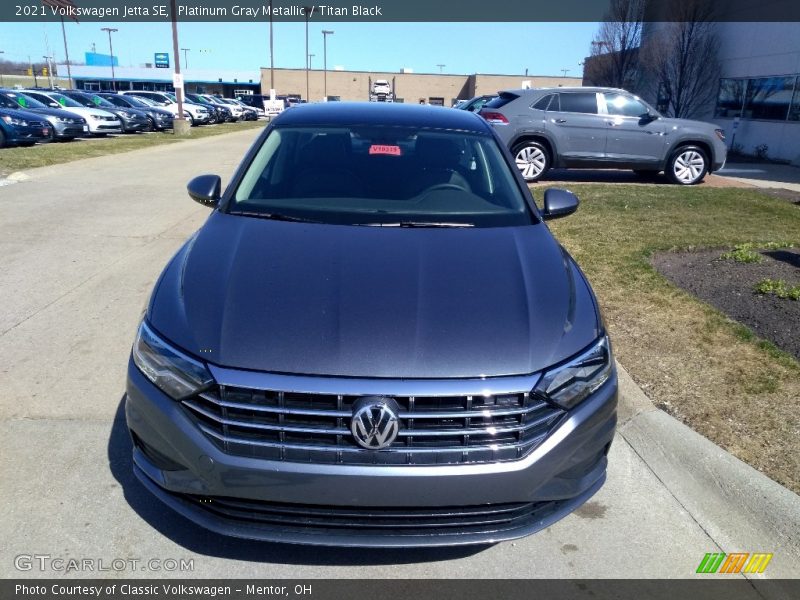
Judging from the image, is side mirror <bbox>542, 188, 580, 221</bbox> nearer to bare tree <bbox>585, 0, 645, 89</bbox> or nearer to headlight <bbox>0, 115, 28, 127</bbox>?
headlight <bbox>0, 115, 28, 127</bbox>

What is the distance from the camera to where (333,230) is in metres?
3.19

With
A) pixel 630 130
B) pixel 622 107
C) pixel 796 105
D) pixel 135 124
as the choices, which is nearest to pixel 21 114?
pixel 135 124

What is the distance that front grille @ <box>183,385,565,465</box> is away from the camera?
2195 mm

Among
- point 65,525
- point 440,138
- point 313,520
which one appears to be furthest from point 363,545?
point 440,138

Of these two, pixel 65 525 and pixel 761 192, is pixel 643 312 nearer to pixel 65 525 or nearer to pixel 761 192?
pixel 65 525

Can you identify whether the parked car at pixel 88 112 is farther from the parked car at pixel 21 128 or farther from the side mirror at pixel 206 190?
the side mirror at pixel 206 190

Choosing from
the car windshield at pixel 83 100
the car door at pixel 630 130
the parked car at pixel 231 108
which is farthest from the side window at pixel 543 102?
the parked car at pixel 231 108

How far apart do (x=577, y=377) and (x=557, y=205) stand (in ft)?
5.96

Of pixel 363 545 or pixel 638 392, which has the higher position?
pixel 363 545

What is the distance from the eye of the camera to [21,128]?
60.1 feet

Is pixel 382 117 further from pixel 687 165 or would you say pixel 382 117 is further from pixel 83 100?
pixel 83 100

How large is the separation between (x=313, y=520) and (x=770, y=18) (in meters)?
22.2

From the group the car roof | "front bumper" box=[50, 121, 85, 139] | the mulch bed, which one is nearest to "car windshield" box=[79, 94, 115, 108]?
"front bumper" box=[50, 121, 85, 139]

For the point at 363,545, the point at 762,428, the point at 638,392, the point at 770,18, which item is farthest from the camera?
the point at 770,18
